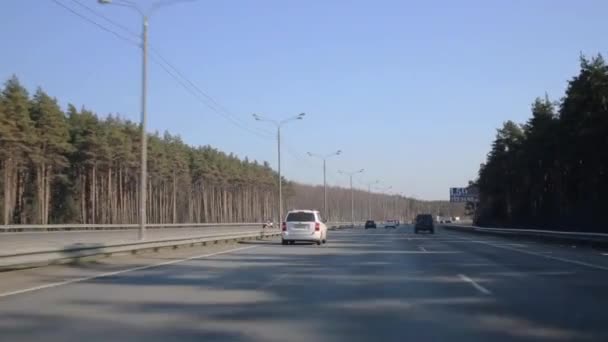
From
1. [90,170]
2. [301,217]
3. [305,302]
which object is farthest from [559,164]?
[305,302]

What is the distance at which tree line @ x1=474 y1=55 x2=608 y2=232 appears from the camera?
54625mm

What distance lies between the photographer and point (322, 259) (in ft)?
81.8

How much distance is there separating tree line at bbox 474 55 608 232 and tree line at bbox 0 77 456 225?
4711 centimetres

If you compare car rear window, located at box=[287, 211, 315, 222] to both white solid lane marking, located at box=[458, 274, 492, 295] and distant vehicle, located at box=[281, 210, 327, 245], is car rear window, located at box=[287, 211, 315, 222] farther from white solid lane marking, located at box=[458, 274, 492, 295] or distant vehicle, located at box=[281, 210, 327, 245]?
white solid lane marking, located at box=[458, 274, 492, 295]

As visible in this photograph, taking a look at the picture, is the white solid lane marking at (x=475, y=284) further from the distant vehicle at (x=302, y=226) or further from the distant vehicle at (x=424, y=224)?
the distant vehicle at (x=424, y=224)

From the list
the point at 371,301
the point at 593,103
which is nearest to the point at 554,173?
the point at 593,103

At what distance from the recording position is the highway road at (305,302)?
9.92m

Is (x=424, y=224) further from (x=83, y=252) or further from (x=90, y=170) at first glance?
(x=83, y=252)

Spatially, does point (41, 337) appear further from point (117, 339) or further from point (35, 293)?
point (35, 293)

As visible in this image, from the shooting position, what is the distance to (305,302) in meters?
13.1

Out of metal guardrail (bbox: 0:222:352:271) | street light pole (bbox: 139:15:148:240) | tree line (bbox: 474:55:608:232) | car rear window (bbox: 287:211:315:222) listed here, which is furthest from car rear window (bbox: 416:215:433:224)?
street light pole (bbox: 139:15:148:240)

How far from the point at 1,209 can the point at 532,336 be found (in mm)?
69959

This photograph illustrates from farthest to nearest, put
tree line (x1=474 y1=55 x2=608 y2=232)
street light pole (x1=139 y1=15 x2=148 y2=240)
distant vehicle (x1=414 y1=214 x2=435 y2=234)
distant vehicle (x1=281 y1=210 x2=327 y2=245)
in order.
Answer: distant vehicle (x1=414 y1=214 x2=435 y2=234), tree line (x1=474 y1=55 x2=608 y2=232), distant vehicle (x1=281 y1=210 x2=327 y2=245), street light pole (x1=139 y1=15 x2=148 y2=240)

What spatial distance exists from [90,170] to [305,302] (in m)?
78.3
